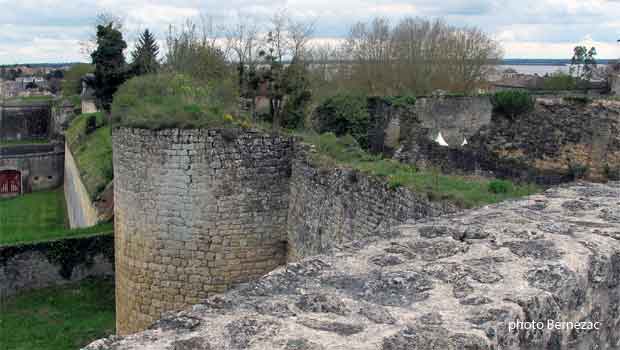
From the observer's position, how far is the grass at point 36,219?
1659 centimetres

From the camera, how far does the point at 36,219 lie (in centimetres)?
2853

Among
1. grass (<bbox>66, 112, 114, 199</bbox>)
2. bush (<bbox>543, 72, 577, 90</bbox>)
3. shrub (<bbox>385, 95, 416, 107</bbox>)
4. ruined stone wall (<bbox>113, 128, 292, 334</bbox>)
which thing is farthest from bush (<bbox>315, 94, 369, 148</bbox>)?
bush (<bbox>543, 72, 577, 90</bbox>)

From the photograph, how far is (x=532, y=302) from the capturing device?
298 cm

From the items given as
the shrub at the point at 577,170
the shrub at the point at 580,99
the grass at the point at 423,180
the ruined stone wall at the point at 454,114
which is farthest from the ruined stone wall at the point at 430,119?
the grass at the point at 423,180

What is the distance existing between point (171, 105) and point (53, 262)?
827 centimetres

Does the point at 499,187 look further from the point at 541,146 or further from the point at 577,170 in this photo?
the point at 541,146

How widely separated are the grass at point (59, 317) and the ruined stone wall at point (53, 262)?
243 mm

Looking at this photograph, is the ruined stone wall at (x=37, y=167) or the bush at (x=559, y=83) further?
the ruined stone wall at (x=37, y=167)

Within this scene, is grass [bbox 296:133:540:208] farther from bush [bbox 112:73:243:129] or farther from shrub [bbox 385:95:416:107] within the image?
shrub [bbox 385:95:416:107]

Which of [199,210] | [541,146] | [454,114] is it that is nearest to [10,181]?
[454,114]

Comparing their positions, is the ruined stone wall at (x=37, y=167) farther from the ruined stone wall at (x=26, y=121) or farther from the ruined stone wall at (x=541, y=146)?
the ruined stone wall at (x=541, y=146)

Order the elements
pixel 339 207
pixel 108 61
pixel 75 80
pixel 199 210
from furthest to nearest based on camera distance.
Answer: pixel 75 80 < pixel 108 61 < pixel 199 210 < pixel 339 207

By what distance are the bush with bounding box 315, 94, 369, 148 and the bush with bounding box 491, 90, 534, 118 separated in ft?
10.7

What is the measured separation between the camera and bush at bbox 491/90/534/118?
1473 centimetres
